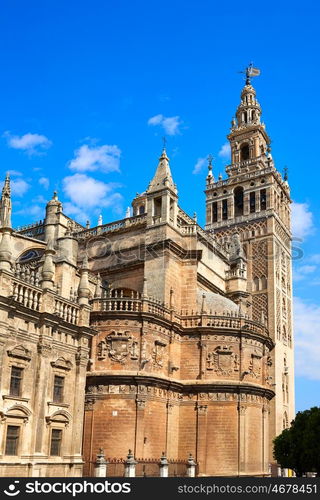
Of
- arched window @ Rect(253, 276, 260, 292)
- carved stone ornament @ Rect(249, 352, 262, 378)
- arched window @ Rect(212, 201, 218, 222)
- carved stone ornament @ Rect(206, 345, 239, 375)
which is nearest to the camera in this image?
carved stone ornament @ Rect(206, 345, 239, 375)

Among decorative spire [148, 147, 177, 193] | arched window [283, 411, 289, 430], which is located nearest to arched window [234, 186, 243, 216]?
arched window [283, 411, 289, 430]

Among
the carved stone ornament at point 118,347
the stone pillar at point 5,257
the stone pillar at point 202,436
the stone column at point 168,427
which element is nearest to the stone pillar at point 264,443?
the stone pillar at point 202,436

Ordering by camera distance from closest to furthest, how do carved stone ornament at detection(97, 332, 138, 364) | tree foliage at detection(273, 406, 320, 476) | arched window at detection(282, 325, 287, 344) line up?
carved stone ornament at detection(97, 332, 138, 364) < tree foliage at detection(273, 406, 320, 476) < arched window at detection(282, 325, 287, 344)

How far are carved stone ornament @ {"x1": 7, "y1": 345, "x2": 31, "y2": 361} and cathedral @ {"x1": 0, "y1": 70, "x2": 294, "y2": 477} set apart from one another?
0.04 m

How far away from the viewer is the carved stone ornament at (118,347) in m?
31.5

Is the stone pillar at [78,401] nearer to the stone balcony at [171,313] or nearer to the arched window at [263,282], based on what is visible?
the stone balcony at [171,313]

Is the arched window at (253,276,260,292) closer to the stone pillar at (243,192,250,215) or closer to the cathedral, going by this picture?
the stone pillar at (243,192,250,215)

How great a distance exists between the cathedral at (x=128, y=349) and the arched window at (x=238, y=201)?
560 inches

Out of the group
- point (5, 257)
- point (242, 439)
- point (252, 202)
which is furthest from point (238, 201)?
point (5, 257)

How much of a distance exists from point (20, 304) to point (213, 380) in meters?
15.0

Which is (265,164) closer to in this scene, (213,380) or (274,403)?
(274,403)

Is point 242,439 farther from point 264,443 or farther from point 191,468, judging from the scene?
point 191,468

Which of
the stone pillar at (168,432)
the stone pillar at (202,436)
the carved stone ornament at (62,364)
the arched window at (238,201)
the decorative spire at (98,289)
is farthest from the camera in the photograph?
the arched window at (238,201)

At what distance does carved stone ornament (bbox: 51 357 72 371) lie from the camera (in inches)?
957
